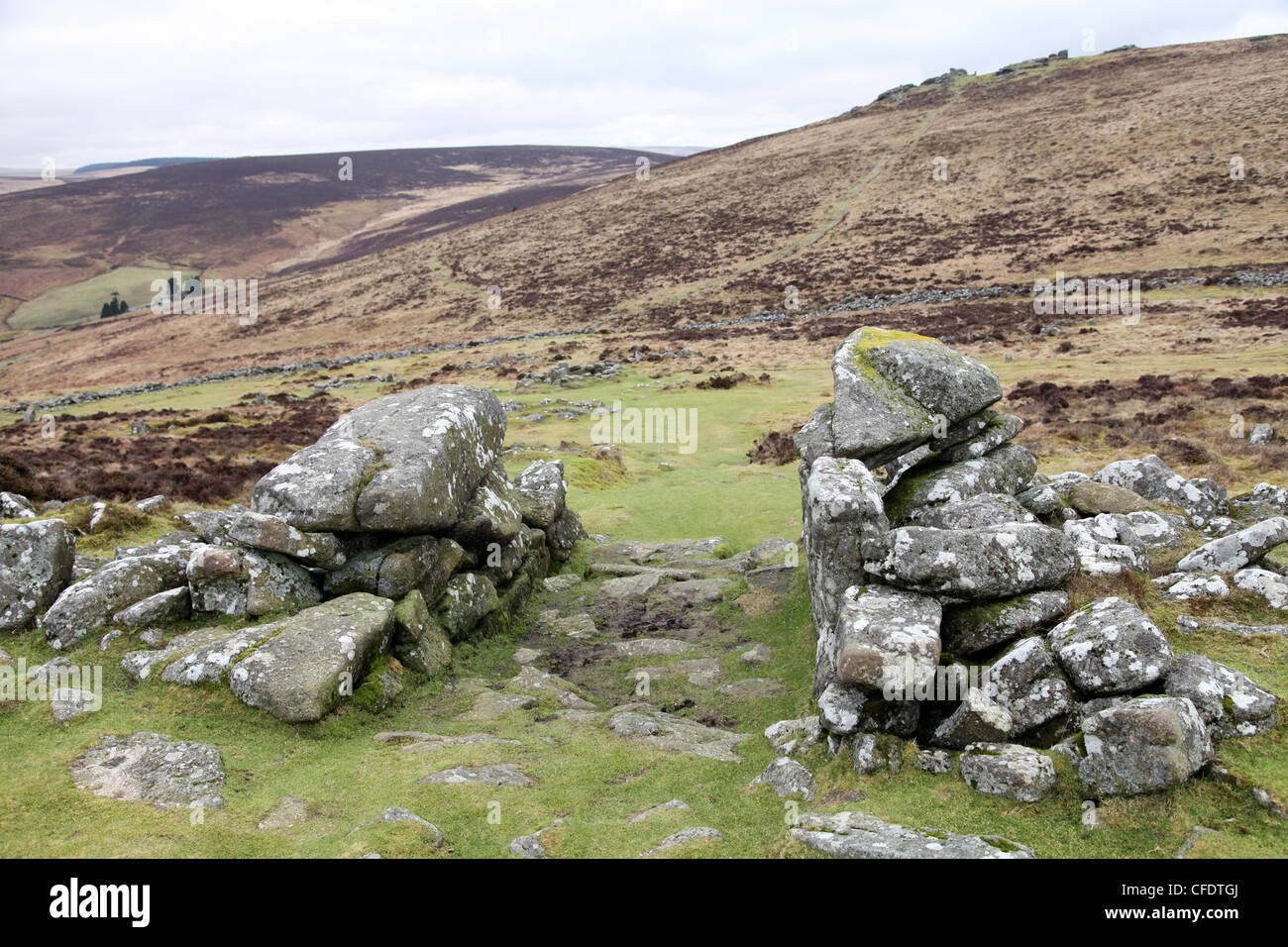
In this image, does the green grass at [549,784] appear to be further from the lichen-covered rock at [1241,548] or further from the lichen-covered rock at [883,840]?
the lichen-covered rock at [1241,548]

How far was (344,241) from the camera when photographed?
169000 millimetres

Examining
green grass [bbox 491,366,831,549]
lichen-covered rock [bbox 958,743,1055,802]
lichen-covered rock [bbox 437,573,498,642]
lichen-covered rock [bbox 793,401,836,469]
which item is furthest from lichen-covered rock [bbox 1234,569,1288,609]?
lichen-covered rock [bbox 437,573,498,642]

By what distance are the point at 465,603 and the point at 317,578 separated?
2.83 metres

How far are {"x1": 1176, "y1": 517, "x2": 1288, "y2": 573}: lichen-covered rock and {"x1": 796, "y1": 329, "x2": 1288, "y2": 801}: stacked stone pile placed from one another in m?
0.02

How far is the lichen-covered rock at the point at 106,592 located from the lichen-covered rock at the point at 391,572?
2.76 m

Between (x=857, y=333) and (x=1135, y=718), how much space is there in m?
9.89

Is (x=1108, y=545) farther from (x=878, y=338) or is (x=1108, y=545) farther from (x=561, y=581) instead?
(x=561, y=581)

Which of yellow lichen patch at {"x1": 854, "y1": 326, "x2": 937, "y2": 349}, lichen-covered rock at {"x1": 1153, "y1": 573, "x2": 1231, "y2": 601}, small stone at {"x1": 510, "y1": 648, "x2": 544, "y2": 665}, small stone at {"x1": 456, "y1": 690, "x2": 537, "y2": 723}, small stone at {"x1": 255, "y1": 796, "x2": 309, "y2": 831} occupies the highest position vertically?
yellow lichen patch at {"x1": 854, "y1": 326, "x2": 937, "y2": 349}

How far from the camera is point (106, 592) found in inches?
507

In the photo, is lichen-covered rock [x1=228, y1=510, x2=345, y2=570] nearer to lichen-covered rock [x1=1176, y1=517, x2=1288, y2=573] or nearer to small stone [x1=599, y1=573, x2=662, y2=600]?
small stone [x1=599, y1=573, x2=662, y2=600]

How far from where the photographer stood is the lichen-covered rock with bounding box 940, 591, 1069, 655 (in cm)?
966

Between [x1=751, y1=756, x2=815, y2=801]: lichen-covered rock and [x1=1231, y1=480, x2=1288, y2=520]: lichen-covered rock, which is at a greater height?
[x1=1231, y1=480, x2=1288, y2=520]: lichen-covered rock
